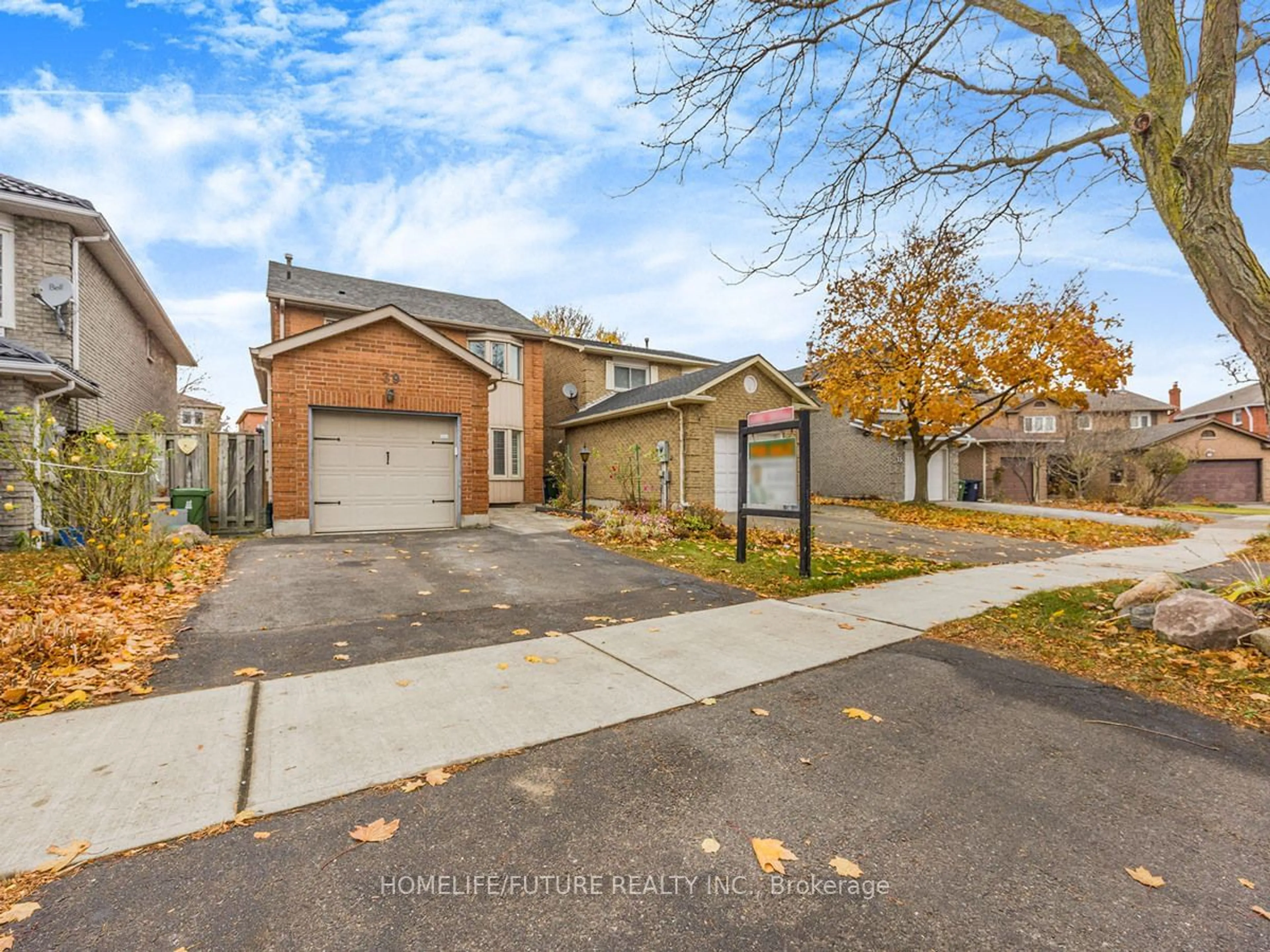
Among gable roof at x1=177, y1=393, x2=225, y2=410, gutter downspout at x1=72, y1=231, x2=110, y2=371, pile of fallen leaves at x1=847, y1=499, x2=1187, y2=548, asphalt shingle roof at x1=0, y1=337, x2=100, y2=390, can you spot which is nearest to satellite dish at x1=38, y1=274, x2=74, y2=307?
gutter downspout at x1=72, y1=231, x2=110, y2=371

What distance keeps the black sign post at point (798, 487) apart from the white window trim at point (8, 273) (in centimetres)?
1203

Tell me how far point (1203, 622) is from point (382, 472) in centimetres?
1154

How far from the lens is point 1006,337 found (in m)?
15.0

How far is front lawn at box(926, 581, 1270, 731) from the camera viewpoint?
3.46 metres

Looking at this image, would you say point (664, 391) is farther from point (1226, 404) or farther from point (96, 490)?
point (1226, 404)

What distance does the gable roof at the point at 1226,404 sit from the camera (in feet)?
117

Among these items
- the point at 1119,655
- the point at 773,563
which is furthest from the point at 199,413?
the point at 1119,655

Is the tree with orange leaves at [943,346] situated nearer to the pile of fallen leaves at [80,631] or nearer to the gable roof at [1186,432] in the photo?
the pile of fallen leaves at [80,631]

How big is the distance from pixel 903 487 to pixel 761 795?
2028 centimetres

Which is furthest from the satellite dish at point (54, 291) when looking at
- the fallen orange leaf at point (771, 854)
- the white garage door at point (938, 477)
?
the white garage door at point (938, 477)

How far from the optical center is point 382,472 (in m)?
10.8

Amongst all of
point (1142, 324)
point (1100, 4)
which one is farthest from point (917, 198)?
point (1142, 324)

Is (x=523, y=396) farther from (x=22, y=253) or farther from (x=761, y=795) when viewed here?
(x=761, y=795)

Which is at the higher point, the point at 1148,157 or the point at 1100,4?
the point at 1100,4
